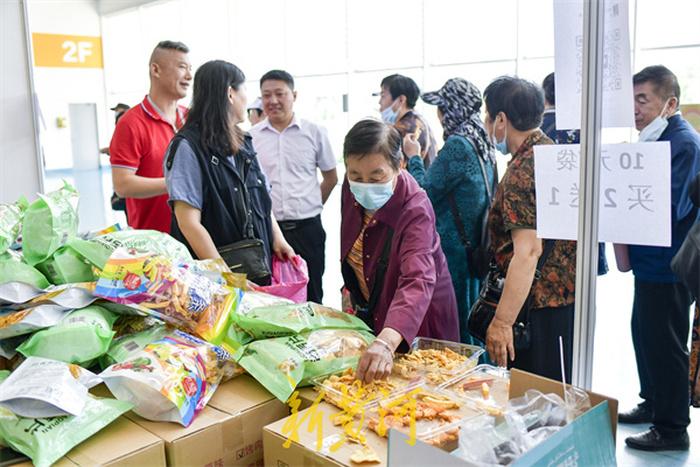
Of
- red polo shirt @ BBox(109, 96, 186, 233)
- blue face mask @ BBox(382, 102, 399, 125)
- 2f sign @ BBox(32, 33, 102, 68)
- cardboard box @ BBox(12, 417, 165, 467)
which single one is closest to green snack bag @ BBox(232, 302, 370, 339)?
cardboard box @ BBox(12, 417, 165, 467)

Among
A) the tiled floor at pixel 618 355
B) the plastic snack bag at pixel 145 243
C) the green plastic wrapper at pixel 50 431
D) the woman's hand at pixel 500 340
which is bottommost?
the tiled floor at pixel 618 355

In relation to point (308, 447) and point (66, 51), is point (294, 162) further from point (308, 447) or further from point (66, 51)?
point (66, 51)

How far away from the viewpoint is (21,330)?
4.22 feet

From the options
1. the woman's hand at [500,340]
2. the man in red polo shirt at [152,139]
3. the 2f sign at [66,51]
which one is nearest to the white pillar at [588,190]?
the woman's hand at [500,340]

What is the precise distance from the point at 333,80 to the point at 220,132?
25.0 ft

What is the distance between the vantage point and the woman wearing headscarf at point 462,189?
245 cm

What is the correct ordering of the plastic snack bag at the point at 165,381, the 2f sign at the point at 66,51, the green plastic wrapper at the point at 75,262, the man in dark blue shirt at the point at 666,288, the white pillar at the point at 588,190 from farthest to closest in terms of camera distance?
the 2f sign at the point at 66,51 → the man in dark blue shirt at the point at 666,288 → the green plastic wrapper at the point at 75,262 → the white pillar at the point at 588,190 → the plastic snack bag at the point at 165,381

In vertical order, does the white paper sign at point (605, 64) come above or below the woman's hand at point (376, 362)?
above

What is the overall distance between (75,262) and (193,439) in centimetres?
62

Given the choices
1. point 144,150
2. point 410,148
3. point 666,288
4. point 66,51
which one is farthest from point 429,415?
point 66,51

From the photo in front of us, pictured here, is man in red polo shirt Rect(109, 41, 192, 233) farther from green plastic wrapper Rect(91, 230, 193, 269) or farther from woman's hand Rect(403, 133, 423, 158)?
woman's hand Rect(403, 133, 423, 158)

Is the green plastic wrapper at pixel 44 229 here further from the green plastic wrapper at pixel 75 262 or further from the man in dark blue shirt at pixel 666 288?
the man in dark blue shirt at pixel 666 288

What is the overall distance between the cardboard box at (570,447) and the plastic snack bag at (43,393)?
577mm

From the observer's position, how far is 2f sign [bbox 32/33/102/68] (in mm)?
12195
